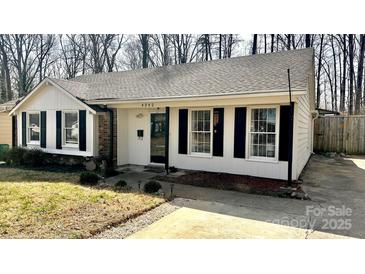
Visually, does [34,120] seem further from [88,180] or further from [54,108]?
[88,180]

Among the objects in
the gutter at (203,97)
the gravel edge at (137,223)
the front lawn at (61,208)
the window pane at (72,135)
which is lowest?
the gravel edge at (137,223)

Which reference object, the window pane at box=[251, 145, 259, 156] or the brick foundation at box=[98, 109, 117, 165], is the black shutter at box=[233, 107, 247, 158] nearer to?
the window pane at box=[251, 145, 259, 156]

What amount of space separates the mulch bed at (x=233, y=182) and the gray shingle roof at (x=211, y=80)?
2.59 metres

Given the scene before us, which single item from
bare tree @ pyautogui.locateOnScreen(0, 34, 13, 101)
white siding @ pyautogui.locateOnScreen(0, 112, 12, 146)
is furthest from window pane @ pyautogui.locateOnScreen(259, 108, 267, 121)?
bare tree @ pyautogui.locateOnScreen(0, 34, 13, 101)

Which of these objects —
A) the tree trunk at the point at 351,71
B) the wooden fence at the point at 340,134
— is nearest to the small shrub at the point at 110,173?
the wooden fence at the point at 340,134

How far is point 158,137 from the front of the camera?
10266 mm

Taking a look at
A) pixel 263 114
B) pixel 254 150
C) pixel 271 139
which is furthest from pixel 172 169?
pixel 263 114

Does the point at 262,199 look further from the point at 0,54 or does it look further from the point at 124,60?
the point at 0,54

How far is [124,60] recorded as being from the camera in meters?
26.9

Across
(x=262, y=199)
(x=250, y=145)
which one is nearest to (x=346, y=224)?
(x=262, y=199)

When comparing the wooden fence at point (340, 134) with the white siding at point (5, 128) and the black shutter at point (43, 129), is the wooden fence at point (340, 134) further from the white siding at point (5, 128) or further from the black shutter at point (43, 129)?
the white siding at point (5, 128)

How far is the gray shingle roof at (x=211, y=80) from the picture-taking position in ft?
26.8

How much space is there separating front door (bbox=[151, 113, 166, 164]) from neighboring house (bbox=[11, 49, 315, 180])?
4cm

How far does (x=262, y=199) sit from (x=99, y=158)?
629 cm
